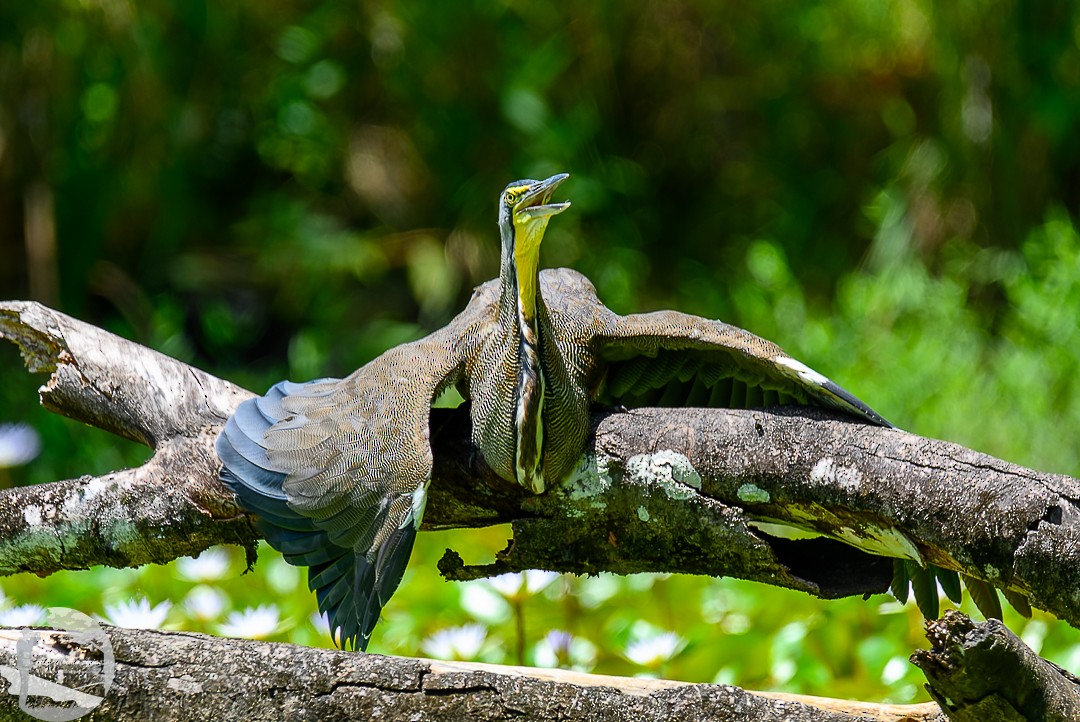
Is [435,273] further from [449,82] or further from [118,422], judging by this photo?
[118,422]

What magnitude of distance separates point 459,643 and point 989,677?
1467mm

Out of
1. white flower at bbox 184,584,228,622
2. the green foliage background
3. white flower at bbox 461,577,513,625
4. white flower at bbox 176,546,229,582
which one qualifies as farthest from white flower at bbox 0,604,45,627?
the green foliage background

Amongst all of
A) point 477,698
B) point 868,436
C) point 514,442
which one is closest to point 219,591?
point 514,442

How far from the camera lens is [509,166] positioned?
6301 millimetres

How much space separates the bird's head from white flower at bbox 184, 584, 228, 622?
4.10 ft

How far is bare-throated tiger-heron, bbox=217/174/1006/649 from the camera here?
7.22ft

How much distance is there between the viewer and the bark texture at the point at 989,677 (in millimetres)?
1647

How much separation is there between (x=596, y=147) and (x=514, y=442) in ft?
14.2

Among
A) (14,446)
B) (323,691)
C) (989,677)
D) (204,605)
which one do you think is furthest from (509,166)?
(989,677)

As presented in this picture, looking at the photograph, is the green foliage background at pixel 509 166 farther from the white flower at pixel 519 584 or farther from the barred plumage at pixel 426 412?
the barred plumage at pixel 426 412

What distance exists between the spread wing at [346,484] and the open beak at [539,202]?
0.38 metres

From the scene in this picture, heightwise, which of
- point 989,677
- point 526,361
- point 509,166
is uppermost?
point 509,166

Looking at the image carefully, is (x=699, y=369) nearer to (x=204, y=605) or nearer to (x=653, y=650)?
(x=653, y=650)

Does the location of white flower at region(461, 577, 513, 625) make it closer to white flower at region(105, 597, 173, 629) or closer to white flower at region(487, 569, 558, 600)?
white flower at region(487, 569, 558, 600)
